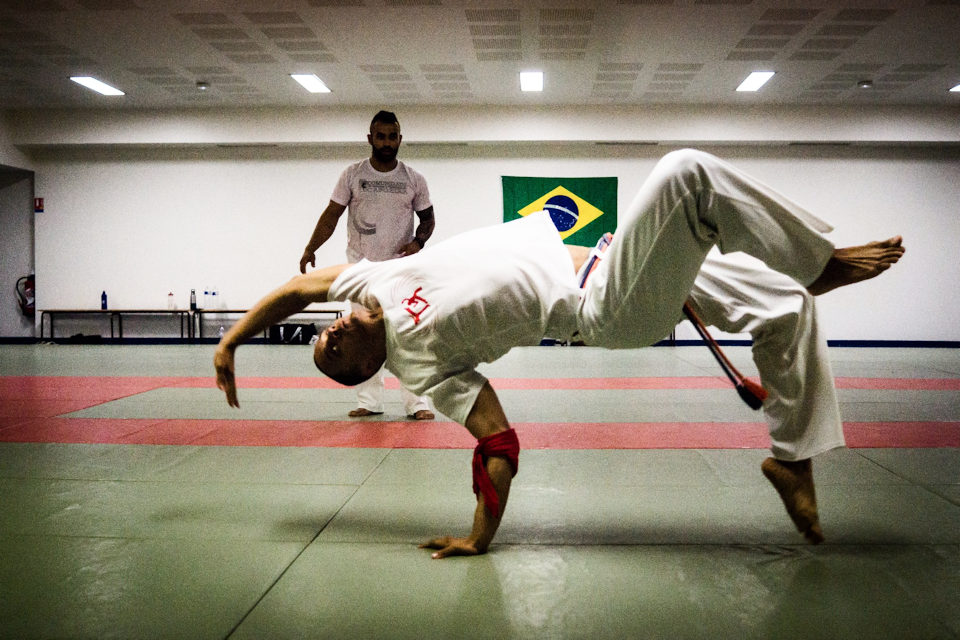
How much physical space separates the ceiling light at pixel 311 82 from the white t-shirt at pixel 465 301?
25.2ft

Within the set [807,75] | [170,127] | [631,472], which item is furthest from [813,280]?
[170,127]

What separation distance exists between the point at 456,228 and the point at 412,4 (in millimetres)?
4767

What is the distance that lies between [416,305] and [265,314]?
474 mm

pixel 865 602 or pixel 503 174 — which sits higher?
pixel 503 174

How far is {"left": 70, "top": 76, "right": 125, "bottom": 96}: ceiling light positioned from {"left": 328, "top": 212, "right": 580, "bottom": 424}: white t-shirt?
361 inches

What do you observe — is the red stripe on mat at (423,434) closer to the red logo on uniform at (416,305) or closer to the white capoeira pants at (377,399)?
the white capoeira pants at (377,399)

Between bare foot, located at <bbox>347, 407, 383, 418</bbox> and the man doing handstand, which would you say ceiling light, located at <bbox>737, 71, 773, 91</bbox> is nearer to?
bare foot, located at <bbox>347, 407, 383, 418</bbox>

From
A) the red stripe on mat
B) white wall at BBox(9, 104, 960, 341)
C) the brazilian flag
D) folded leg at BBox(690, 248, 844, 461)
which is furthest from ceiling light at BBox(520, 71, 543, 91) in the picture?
folded leg at BBox(690, 248, 844, 461)

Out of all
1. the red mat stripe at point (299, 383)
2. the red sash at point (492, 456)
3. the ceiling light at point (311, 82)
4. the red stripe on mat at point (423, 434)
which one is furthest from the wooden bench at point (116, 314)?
the red sash at point (492, 456)

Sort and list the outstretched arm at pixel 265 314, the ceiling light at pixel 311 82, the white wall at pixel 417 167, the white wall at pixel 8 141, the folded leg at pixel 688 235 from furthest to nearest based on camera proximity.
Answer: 1. the white wall at pixel 8 141
2. the white wall at pixel 417 167
3. the ceiling light at pixel 311 82
4. the outstretched arm at pixel 265 314
5. the folded leg at pixel 688 235

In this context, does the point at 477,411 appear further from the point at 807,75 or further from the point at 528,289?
the point at 807,75

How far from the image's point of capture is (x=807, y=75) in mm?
8555

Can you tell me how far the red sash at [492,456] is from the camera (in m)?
1.78

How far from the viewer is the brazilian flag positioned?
34.7 feet
